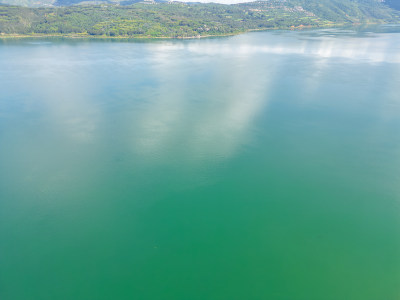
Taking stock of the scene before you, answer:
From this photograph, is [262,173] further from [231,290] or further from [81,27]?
[81,27]

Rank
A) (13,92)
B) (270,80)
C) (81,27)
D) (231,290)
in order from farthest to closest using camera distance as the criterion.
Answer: (81,27) → (270,80) → (13,92) → (231,290)

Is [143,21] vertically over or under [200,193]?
over

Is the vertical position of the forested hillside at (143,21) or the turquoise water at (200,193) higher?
the forested hillside at (143,21)

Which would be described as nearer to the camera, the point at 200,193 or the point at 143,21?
the point at 200,193

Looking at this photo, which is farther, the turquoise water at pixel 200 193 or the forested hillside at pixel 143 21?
the forested hillside at pixel 143 21

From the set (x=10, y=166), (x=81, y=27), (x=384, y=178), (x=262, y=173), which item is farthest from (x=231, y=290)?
(x=81, y=27)

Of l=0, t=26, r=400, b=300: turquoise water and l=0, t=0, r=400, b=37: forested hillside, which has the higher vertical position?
l=0, t=0, r=400, b=37: forested hillside

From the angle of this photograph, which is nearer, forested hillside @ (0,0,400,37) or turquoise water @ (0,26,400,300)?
turquoise water @ (0,26,400,300)

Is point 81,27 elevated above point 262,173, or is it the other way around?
point 81,27
